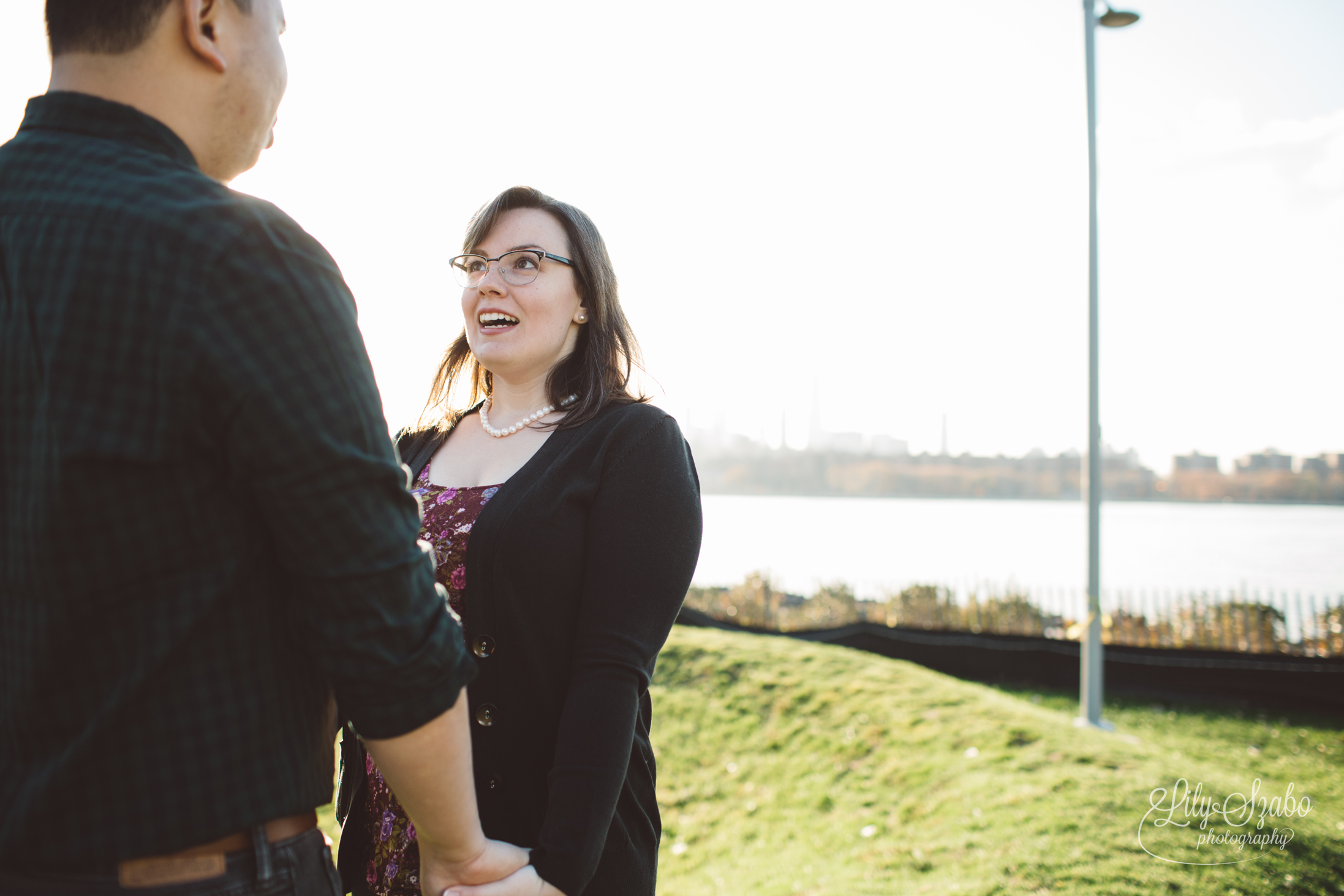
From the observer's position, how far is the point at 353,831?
1.88 meters

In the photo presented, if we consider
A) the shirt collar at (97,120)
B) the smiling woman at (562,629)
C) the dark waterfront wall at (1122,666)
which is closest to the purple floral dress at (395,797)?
the smiling woman at (562,629)

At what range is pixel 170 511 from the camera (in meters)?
0.93

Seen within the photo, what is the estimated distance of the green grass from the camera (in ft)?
15.7

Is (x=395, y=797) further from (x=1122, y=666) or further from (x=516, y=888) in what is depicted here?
(x=1122, y=666)

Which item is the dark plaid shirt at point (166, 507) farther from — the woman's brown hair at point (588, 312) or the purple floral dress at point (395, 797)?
the woman's brown hair at point (588, 312)

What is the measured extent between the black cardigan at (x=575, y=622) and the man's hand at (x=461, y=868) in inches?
9.9

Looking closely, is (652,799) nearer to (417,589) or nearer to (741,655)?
(417,589)

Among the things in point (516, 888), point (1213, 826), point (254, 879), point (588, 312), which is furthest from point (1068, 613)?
point (254, 879)

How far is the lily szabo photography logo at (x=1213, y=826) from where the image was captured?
4.66m

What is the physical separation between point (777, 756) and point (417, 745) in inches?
275

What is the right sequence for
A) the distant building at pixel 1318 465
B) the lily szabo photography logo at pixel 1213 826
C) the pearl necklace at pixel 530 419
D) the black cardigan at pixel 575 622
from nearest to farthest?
the black cardigan at pixel 575 622, the pearl necklace at pixel 530 419, the lily szabo photography logo at pixel 1213 826, the distant building at pixel 1318 465

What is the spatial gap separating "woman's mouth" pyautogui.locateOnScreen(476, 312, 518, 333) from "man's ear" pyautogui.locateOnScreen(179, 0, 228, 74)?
110 cm

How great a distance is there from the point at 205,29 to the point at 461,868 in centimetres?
133

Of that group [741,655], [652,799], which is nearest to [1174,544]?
[741,655]
